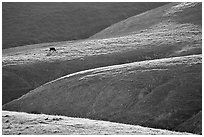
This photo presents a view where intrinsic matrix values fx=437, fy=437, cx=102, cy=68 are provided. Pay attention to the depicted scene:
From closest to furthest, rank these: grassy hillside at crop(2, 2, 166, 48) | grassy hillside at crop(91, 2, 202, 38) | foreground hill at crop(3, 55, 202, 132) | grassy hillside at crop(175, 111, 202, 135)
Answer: grassy hillside at crop(175, 111, 202, 135), foreground hill at crop(3, 55, 202, 132), grassy hillside at crop(91, 2, 202, 38), grassy hillside at crop(2, 2, 166, 48)

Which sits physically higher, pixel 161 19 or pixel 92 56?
pixel 92 56

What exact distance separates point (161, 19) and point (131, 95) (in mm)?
49722

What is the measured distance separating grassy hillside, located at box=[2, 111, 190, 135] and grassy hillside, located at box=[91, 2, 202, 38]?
51.4 m

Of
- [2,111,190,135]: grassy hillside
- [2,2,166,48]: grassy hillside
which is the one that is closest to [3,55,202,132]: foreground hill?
[2,111,190,135]: grassy hillside

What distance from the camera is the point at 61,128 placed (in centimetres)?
2400

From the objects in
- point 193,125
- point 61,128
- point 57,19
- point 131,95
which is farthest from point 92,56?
point 57,19

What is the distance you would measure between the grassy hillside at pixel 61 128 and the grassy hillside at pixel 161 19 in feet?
169

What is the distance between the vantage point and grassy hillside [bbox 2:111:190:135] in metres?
23.4

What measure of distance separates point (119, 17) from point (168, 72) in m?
69.9

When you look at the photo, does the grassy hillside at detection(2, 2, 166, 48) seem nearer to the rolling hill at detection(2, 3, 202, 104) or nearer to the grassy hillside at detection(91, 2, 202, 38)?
the grassy hillside at detection(91, 2, 202, 38)

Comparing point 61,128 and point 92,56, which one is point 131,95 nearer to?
point 61,128

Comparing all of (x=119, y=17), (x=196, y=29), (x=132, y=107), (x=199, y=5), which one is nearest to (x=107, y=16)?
(x=119, y=17)

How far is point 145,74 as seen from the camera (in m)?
39.5

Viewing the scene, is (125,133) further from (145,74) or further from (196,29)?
(196,29)
